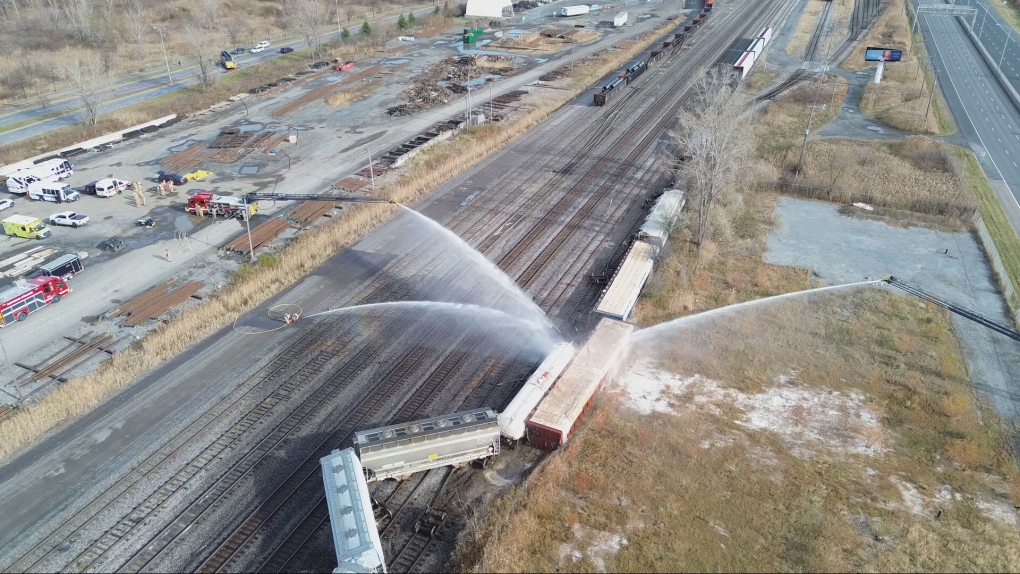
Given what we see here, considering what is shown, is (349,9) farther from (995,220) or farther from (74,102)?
(995,220)

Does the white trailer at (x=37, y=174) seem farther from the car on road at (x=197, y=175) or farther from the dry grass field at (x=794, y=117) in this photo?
the dry grass field at (x=794, y=117)

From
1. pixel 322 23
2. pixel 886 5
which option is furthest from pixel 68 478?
pixel 886 5

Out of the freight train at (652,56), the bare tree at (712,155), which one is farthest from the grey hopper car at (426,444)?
the freight train at (652,56)

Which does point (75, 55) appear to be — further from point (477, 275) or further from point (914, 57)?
point (914, 57)

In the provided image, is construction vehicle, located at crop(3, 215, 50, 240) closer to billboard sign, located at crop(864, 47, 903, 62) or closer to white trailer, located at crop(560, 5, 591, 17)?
billboard sign, located at crop(864, 47, 903, 62)

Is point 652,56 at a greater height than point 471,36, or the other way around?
point 471,36

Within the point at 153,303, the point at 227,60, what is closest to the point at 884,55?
the point at 227,60
